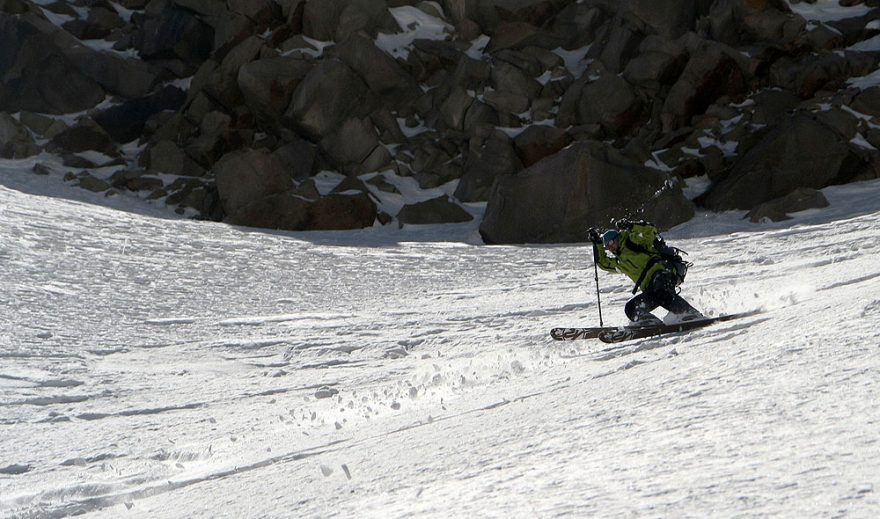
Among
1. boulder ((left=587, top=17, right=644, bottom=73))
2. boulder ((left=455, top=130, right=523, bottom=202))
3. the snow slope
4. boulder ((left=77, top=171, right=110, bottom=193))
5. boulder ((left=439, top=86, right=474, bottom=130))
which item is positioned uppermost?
boulder ((left=587, top=17, right=644, bottom=73))

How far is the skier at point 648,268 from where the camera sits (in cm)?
868

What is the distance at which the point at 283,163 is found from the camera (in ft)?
94.6

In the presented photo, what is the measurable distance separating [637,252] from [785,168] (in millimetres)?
14920

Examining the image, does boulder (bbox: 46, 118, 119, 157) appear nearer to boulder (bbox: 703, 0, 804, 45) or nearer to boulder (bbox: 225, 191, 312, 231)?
boulder (bbox: 225, 191, 312, 231)

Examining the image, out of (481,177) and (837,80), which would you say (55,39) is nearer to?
(481,177)

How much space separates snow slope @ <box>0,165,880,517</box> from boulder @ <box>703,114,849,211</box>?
12.4 ft

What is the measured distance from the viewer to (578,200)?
2136cm

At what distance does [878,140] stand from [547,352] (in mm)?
17863

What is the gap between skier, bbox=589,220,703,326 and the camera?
8680 mm

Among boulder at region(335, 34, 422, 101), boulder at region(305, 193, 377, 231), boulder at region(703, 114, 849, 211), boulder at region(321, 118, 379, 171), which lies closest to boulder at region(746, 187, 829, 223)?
boulder at region(703, 114, 849, 211)

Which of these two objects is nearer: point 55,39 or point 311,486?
point 311,486

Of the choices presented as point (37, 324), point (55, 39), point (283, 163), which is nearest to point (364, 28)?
point (283, 163)

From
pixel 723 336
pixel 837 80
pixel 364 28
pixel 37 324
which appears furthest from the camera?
pixel 364 28

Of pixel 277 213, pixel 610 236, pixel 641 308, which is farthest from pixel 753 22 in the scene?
pixel 641 308
